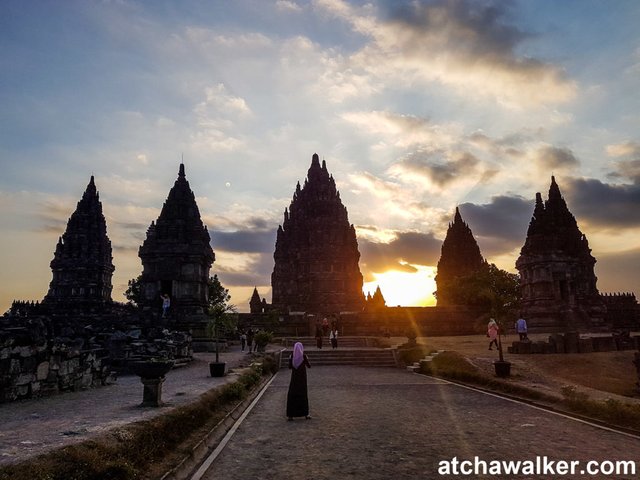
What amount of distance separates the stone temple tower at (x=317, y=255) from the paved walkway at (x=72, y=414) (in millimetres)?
52889

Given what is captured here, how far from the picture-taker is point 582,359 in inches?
843

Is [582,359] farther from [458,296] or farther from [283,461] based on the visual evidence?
[458,296]

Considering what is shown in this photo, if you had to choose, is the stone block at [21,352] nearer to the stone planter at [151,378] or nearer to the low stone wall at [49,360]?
the low stone wall at [49,360]

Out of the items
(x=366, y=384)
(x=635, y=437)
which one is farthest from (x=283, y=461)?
(x=366, y=384)

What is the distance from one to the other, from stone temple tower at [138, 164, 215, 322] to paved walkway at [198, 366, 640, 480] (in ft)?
71.3

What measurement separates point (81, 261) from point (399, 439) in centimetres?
4875

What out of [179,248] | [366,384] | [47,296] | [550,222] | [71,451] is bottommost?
[366,384]

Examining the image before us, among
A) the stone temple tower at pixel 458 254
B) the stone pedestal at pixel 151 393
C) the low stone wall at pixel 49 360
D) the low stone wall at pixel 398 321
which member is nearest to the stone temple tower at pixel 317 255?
the stone temple tower at pixel 458 254

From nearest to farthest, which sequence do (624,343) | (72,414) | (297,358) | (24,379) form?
1. (72,414)
2. (24,379)
3. (297,358)
4. (624,343)

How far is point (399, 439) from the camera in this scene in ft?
26.6

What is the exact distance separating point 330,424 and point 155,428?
3729 mm

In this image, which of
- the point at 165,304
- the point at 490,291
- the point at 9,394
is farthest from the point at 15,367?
the point at 490,291

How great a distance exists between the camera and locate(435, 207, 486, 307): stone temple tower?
233 feet

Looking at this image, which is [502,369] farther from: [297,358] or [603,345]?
[603,345]
